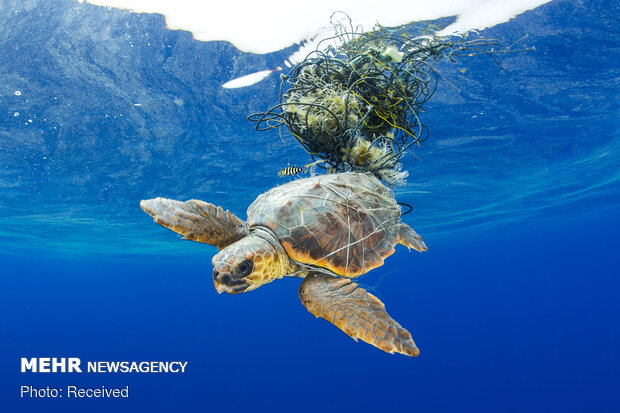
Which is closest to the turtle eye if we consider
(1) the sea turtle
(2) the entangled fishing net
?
(1) the sea turtle

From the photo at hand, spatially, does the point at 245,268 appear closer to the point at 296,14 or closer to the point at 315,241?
the point at 315,241

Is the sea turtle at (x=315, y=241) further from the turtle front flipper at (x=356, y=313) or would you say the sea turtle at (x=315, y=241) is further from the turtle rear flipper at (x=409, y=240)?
the turtle rear flipper at (x=409, y=240)

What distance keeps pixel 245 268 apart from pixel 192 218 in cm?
67

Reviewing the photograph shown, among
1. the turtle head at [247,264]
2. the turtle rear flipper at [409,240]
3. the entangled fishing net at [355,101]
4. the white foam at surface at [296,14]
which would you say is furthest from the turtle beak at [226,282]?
the white foam at surface at [296,14]

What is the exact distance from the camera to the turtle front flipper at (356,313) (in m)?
2.32

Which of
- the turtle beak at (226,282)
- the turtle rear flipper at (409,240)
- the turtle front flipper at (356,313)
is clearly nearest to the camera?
the turtle front flipper at (356,313)

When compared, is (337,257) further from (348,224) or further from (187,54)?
(187,54)

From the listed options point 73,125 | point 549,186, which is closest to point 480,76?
point 73,125

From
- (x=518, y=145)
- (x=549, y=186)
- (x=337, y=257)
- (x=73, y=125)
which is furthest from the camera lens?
(x=549, y=186)

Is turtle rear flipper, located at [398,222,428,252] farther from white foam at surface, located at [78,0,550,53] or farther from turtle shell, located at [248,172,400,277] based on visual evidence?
white foam at surface, located at [78,0,550,53]

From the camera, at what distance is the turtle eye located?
2.52 meters

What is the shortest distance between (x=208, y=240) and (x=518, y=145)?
11283 millimetres

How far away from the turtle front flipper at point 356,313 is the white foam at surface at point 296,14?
4.12 m

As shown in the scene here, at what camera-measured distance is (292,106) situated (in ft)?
10.8
